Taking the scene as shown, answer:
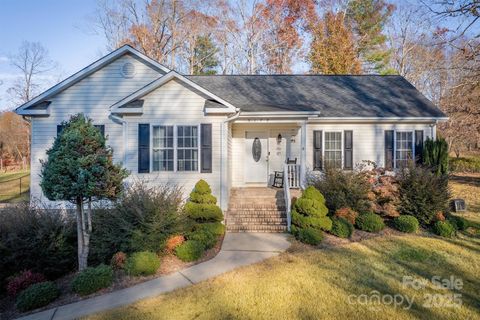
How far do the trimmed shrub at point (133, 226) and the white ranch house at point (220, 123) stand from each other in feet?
8.27

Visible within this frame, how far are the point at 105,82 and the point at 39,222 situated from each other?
5.77 meters

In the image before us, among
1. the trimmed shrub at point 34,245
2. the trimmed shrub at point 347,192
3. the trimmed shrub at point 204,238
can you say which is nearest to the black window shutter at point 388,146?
the trimmed shrub at point 347,192

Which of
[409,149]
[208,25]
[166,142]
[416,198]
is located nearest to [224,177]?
[166,142]

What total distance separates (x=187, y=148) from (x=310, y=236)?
15.0 ft

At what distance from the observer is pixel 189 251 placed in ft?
20.4

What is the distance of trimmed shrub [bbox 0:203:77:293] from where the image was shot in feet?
18.8

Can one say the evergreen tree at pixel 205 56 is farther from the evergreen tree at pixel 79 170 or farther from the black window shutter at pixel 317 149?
the evergreen tree at pixel 79 170

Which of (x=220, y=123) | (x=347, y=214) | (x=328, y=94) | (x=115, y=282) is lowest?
(x=115, y=282)

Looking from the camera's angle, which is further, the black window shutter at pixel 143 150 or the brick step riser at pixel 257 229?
the black window shutter at pixel 143 150

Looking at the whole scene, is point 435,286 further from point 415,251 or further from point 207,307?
point 207,307

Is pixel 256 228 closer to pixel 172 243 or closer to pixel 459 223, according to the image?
pixel 172 243

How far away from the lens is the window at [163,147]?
9250 mm

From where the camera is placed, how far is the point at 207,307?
4289 mm

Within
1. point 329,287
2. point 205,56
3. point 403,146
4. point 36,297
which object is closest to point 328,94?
point 403,146
